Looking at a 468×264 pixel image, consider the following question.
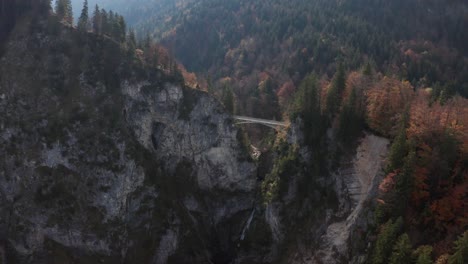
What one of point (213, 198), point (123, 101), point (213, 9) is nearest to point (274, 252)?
point (213, 198)

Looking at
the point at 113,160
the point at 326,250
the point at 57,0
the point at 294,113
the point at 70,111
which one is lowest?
the point at 326,250

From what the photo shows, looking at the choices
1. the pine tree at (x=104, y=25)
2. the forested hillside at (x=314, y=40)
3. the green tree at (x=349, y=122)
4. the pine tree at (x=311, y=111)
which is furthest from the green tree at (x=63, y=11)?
the green tree at (x=349, y=122)

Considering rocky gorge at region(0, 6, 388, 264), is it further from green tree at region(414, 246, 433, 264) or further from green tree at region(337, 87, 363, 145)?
green tree at region(414, 246, 433, 264)

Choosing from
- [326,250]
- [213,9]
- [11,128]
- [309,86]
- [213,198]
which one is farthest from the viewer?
[213,9]

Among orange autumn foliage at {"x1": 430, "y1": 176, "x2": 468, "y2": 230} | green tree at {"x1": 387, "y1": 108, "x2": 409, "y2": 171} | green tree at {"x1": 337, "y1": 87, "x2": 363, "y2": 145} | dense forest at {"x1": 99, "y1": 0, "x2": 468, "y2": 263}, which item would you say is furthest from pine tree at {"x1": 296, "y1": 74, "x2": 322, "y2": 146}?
orange autumn foliage at {"x1": 430, "y1": 176, "x2": 468, "y2": 230}

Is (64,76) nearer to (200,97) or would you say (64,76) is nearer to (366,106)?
(200,97)

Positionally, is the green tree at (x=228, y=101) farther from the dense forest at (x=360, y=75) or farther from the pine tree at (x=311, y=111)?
the pine tree at (x=311, y=111)

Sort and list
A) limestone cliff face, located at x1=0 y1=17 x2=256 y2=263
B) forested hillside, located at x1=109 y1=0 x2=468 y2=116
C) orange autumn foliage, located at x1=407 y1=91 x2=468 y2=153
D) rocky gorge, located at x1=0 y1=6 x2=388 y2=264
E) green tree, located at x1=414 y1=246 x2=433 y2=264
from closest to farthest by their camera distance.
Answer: green tree, located at x1=414 y1=246 x2=433 y2=264 → orange autumn foliage, located at x1=407 y1=91 x2=468 y2=153 → rocky gorge, located at x1=0 y1=6 x2=388 y2=264 → limestone cliff face, located at x1=0 y1=17 x2=256 y2=263 → forested hillside, located at x1=109 y1=0 x2=468 y2=116

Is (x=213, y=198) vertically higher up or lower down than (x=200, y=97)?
lower down
